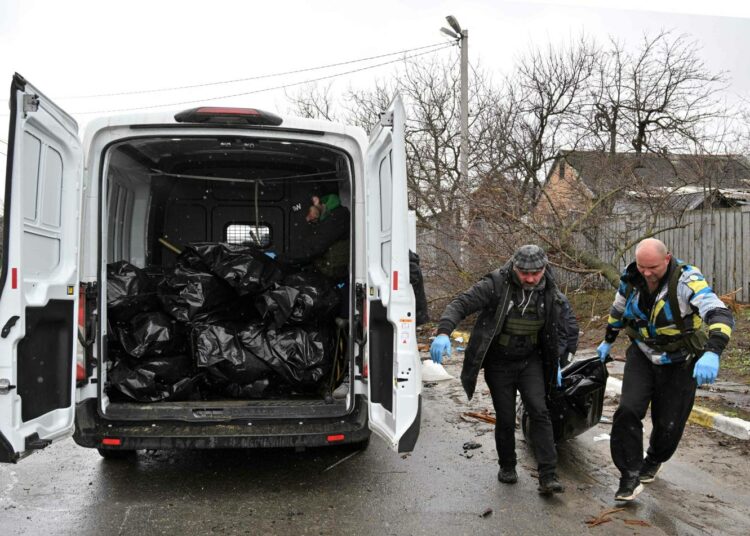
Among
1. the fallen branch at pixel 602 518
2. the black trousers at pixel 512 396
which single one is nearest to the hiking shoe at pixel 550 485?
the black trousers at pixel 512 396

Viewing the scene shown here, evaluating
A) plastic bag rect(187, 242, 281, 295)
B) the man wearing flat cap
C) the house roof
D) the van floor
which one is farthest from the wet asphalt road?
the house roof

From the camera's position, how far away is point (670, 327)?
3965 mm

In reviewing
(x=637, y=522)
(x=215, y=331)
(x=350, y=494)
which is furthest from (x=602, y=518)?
(x=215, y=331)

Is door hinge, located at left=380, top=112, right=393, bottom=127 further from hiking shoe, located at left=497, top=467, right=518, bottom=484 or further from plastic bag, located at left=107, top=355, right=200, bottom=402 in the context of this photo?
hiking shoe, located at left=497, top=467, right=518, bottom=484

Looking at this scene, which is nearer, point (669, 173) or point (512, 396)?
point (512, 396)

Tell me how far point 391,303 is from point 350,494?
4.43 ft

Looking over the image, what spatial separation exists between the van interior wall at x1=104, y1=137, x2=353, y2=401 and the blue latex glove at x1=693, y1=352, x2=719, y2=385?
10.3 feet

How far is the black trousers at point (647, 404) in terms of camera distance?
159 inches

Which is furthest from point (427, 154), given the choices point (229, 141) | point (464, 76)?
point (229, 141)

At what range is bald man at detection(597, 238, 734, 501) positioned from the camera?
3.92 m

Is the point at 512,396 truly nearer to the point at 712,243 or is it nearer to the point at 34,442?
the point at 34,442

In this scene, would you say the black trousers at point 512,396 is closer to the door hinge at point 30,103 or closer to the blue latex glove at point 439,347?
the blue latex glove at point 439,347

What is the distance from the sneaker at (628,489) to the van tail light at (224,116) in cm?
309

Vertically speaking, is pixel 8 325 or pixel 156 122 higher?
pixel 156 122
